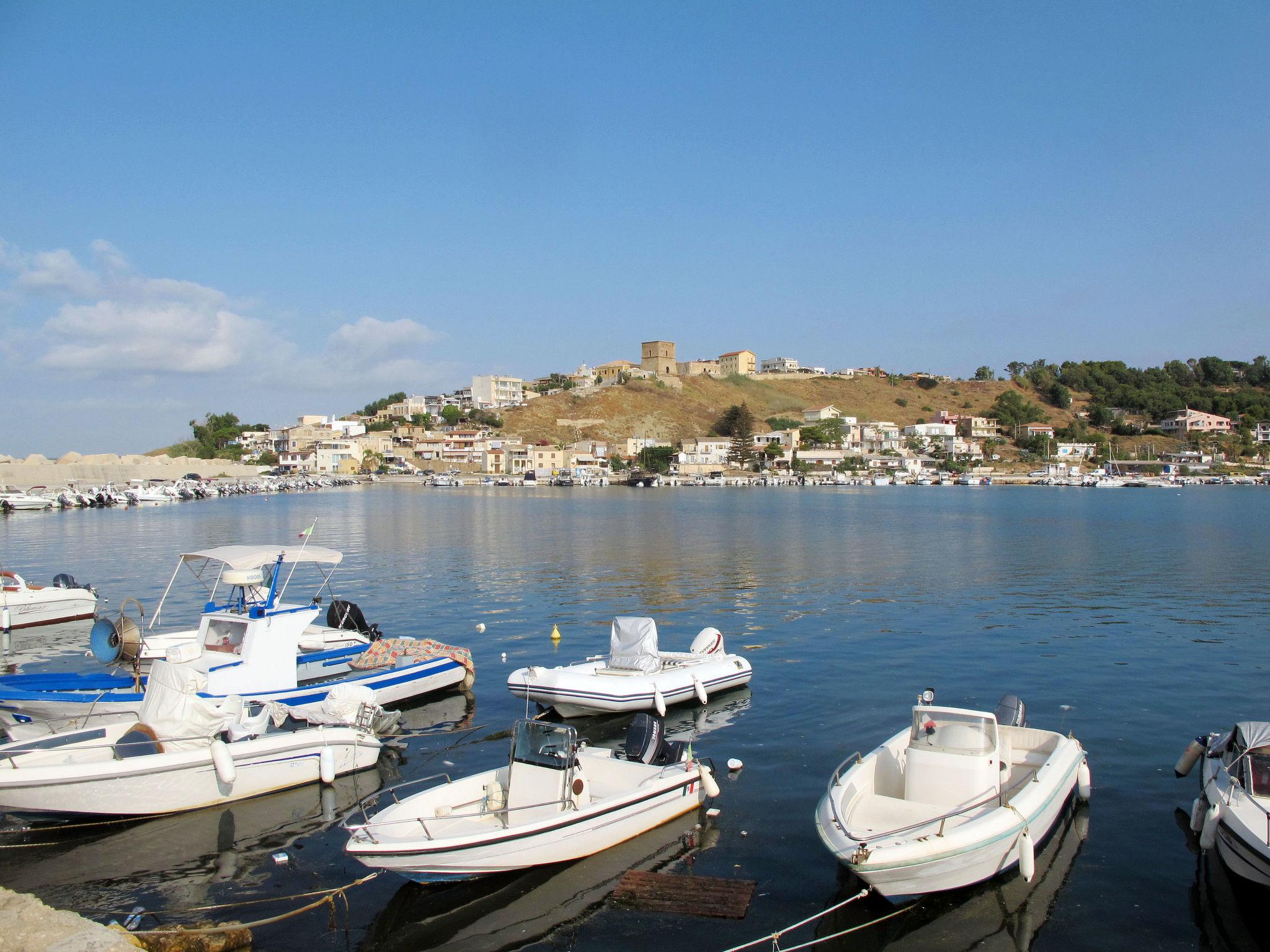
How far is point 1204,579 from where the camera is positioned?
35.8 m

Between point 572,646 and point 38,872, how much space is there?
14.3 m

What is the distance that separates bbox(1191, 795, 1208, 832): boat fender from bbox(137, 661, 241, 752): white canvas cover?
14.0 meters

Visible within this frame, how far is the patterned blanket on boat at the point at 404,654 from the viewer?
18.5m

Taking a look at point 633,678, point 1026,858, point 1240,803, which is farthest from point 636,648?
point 1240,803

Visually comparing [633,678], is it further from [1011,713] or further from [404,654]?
[1011,713]

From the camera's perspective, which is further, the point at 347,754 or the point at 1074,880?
the point at 347,754

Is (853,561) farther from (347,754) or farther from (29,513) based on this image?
(29,513)

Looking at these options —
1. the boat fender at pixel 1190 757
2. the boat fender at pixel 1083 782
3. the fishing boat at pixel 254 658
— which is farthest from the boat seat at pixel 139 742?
the boat fender at pixel 1190 757

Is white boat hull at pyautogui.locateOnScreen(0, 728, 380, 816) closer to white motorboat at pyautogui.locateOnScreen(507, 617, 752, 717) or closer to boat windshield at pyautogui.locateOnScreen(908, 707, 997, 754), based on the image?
white motorboat at pyautogui.locateOnScreen(507, 617, 752, 717)

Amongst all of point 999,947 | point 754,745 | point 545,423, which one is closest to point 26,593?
point 754,745

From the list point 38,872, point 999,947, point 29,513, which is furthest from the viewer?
point 29,513

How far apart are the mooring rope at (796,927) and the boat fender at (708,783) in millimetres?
2307

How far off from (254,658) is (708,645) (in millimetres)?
9745

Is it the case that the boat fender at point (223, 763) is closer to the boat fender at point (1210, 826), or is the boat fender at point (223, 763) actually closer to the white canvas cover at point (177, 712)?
the white canvas cover at point (177, 712)
